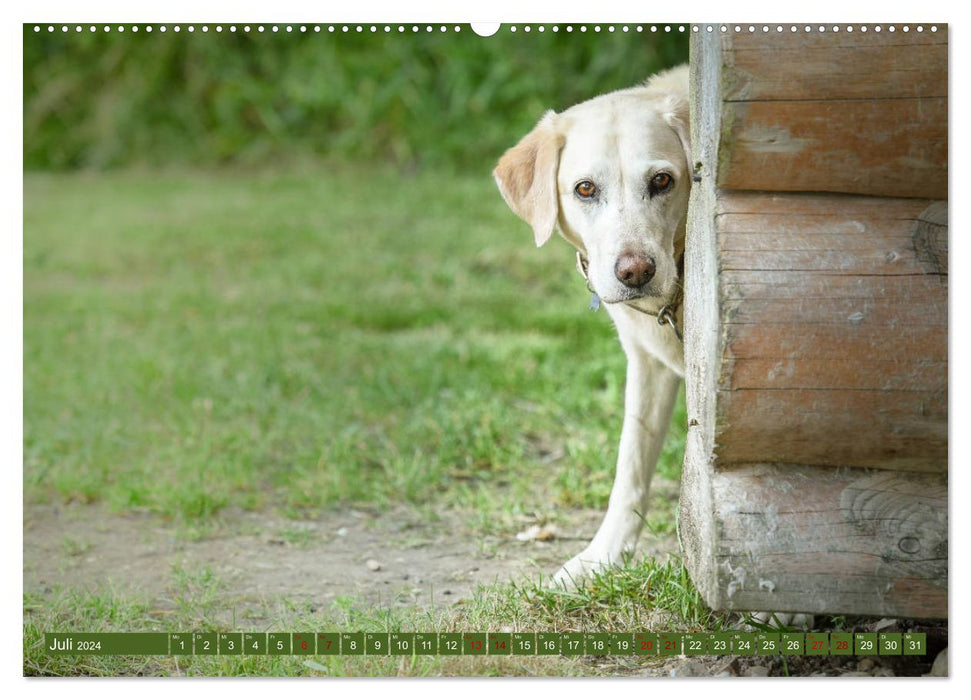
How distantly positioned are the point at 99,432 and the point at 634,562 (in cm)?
233

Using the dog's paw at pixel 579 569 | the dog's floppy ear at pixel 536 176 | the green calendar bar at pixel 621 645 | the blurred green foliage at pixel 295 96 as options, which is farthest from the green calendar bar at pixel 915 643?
the blurred green foliage at pixel 295 96

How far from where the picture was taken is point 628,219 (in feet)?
8.73

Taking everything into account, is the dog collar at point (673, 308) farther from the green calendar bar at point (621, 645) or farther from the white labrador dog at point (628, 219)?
the green calendar bar at point (621, 645)

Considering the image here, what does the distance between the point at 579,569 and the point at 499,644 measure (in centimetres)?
59

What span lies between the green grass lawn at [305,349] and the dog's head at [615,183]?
3.80 feet

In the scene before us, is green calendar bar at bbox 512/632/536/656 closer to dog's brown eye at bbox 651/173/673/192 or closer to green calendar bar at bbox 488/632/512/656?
green calendar bar at bbox 488/632/512/656

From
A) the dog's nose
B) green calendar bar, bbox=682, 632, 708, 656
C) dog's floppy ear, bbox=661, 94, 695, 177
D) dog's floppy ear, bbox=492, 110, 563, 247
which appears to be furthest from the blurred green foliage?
green calendar bar, bbox=682, 632, 708, 656

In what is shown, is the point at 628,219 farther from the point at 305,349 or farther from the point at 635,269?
the point at 305,349

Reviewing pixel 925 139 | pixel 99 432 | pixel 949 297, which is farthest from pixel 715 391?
pixel 99 432

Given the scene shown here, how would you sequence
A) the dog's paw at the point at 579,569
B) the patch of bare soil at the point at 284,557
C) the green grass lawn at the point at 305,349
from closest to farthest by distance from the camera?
the dog's paw at the point at 579,569
the patch of bare soil at the point at 284,557
the green grass lawn at the point at 305,349

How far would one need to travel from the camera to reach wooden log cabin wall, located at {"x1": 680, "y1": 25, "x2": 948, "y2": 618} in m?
2.19

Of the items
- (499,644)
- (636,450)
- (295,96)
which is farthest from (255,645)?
(295,96)

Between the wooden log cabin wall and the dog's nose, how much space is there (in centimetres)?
28

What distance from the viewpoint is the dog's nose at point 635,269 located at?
102 inches
